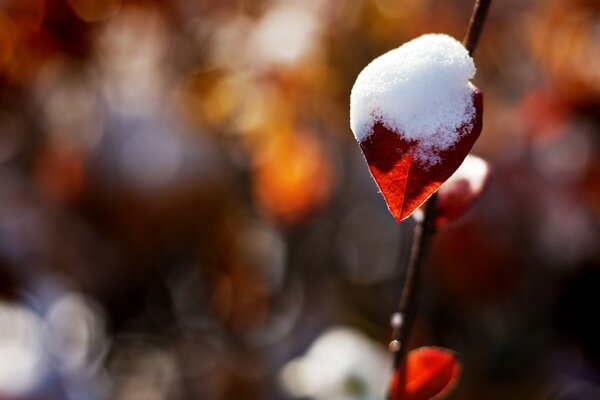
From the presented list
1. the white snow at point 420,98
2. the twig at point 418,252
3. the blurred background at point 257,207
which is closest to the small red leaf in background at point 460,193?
the twig at point 418,252

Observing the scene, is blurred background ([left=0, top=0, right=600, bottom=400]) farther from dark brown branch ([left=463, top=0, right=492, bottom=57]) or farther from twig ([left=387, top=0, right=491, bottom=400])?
dark brown branch ([left=463, top=0, right=492, bottom=57])

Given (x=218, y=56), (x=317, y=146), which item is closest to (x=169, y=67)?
(x=218, y=56)

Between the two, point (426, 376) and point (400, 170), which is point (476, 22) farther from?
point (426, 376)

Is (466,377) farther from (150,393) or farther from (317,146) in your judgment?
(150,393)

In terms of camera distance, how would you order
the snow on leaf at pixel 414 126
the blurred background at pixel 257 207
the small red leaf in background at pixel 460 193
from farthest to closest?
1. the blurred background at pixel 257 207
2. the small red leaf in background at pixel 460 193
3. the snow on leaf at pixel 414 126

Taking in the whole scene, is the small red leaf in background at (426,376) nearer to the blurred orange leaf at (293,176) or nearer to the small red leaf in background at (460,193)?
the small red leaf in background at (460,193)

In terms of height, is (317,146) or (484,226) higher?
(317,146)

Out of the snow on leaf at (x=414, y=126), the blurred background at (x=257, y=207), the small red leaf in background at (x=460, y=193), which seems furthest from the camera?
the blurred background at (x=257, y=207)

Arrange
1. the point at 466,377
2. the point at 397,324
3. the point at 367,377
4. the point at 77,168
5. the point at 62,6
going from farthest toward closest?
the point at 77,168, the point at 62,6, the point at 466,377, the point at 367,377, the point at 397,324

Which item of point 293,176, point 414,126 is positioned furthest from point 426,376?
point 293,176
